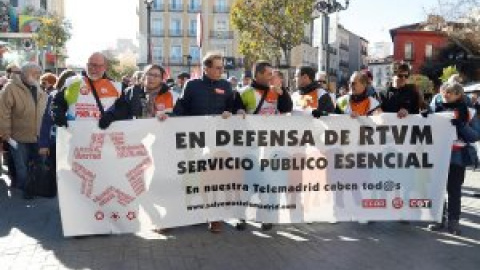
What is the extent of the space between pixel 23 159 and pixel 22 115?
662 mm

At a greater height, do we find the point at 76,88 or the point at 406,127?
the point at 76,88

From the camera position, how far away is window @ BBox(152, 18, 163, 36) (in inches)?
2916

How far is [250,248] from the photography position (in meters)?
6.36

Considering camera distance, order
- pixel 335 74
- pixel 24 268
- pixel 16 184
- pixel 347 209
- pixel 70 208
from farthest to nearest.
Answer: pixel 335 74 < pixel 16 184 < pixel 347 209 < pixel 70 208 < pixel 24 268

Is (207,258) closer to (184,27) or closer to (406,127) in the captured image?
(406,127)

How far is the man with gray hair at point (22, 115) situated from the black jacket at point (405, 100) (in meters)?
5.00

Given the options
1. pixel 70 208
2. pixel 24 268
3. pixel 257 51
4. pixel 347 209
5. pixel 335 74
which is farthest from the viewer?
pixel 335 74

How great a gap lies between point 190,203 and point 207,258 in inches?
35.8

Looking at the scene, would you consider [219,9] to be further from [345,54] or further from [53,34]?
[345,54]

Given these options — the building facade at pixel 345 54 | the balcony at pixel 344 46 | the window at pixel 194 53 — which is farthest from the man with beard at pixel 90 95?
the balcony at pixel 344 46

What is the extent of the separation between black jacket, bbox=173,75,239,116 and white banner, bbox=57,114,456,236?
1.25 ft

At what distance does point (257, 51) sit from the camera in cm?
4291

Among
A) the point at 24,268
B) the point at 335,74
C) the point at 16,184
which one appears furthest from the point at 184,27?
the point at 24,268

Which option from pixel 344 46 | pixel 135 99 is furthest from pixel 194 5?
pixel 135 99
